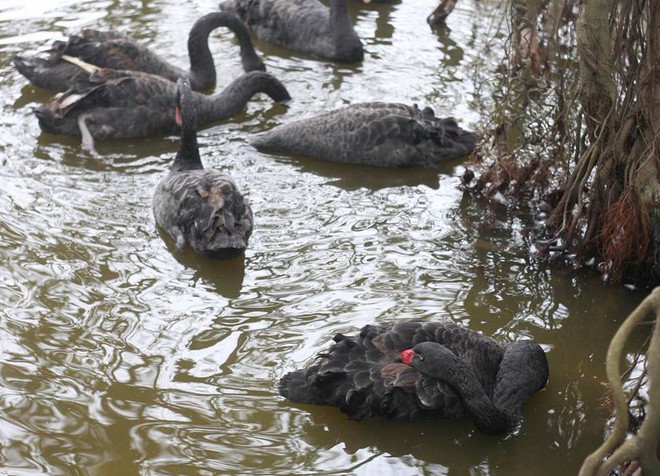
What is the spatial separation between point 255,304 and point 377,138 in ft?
7.69

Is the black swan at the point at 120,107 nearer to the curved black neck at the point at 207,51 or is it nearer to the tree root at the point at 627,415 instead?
the curved black neck at the point at 207,51

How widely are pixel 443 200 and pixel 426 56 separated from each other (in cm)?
285

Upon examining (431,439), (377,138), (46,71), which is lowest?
(431,439)

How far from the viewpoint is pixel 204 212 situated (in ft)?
21.8

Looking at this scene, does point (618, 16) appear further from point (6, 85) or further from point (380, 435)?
point (6, 85)

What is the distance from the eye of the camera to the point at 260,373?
213 inches

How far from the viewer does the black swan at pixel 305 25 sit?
31.9 ft

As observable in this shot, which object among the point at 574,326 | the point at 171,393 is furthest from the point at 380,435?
the point at 574,326

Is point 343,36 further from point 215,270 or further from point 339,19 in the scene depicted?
point 215,270

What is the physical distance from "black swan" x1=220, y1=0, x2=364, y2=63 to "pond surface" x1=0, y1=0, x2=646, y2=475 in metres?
0.73

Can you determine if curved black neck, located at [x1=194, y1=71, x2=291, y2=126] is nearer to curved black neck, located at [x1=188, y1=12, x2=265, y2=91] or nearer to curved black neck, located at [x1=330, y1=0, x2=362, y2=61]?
curved black neck, located at [x1=188, y1=12, x2=265, y2=91]

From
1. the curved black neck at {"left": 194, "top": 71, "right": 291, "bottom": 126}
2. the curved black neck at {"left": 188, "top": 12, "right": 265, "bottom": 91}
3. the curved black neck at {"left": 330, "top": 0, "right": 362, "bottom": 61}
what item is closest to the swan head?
the curved black neck at {"left": 194, "top": 71, "right": 291, "bottom": 126}

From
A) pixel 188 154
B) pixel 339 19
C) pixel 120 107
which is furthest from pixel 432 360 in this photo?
pixel 339 19

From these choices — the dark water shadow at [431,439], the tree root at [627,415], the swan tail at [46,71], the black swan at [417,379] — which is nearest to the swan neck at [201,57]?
the swan tail at [46,71]
